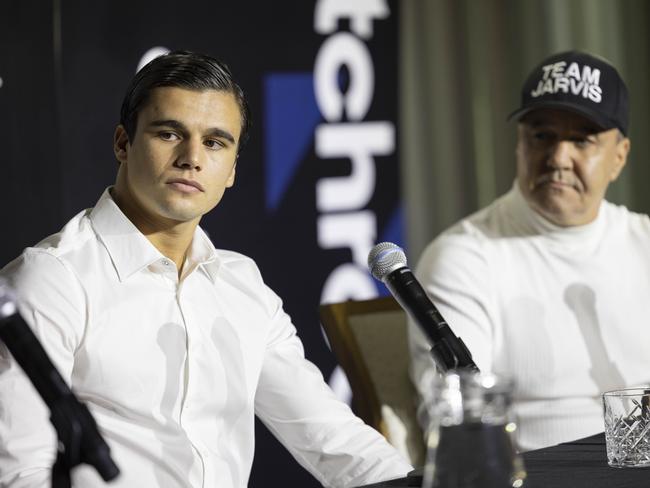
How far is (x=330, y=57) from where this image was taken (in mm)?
4012

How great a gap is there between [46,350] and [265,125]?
238cm

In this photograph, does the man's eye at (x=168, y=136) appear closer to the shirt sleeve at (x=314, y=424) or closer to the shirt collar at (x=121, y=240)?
the shirt collar at (x=121, y=240)

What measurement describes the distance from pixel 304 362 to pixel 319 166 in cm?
202

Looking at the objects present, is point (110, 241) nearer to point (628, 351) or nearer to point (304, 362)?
point (304, 362)

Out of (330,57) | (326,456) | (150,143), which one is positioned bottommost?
(326,456)

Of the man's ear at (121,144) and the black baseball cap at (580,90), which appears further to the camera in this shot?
the black baseball cap at (580,90)

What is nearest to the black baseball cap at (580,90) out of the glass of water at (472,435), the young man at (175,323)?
the young man at (175,323)

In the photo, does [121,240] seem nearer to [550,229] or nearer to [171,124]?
[171,124]

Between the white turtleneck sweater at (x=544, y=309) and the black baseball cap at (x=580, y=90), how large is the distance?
254 millimetres

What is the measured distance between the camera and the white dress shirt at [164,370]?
1.64 meters

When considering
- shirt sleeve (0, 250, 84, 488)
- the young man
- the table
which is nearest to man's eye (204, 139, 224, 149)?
the young man

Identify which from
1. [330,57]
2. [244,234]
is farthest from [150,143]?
[330,57]

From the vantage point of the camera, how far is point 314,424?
6.26 ft

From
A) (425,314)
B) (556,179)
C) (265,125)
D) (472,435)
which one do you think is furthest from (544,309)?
(472,435)
